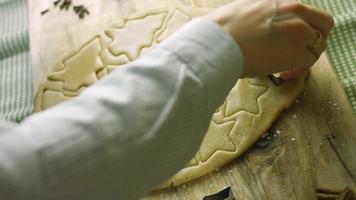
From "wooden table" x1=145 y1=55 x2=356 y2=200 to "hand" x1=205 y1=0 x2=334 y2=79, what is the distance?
16 cm

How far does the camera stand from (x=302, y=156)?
81cm

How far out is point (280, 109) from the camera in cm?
86

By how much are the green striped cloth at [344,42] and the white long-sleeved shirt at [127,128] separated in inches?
16.1

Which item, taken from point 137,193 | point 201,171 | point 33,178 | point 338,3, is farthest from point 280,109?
point 33,178

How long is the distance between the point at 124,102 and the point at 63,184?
0.33 feet

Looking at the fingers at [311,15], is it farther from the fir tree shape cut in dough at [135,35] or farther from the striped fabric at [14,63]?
the striped fabric at [14,63]

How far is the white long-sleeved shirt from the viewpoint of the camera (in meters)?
0.45

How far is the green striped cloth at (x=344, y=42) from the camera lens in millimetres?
884

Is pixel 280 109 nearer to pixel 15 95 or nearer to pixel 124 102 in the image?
pixel 124 102

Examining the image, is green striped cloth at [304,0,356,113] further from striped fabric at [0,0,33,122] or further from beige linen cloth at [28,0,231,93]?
striped fabric at [0,0,33,122]

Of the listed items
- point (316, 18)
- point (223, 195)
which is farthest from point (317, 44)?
point (223, 195)

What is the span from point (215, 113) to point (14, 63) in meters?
0.55

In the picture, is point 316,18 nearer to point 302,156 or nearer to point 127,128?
point 302,156

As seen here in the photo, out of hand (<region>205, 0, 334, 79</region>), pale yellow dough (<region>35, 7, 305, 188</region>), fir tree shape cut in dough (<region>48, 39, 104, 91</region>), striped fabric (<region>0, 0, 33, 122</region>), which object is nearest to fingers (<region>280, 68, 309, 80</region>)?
pale yellow dough (<region>35, 7, 305, 188</region>)
